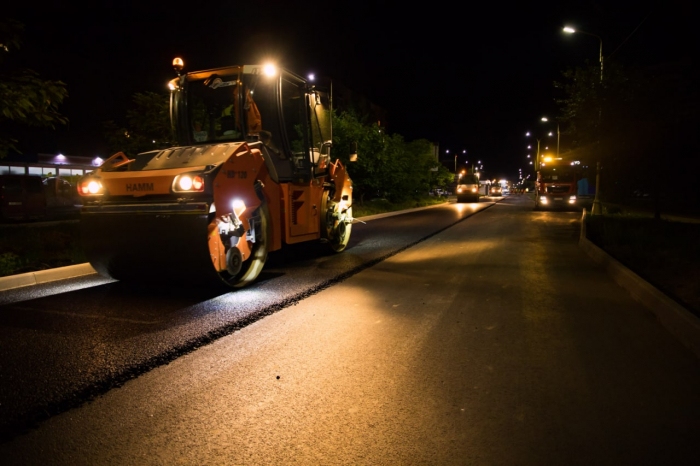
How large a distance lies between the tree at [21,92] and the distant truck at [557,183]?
3060 centimetres

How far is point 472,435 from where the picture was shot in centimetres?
292

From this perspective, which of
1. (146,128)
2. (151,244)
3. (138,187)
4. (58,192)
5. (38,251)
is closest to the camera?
(151,244)

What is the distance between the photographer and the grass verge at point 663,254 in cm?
662

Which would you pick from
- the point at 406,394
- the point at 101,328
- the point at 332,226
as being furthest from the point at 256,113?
the point at 406,394

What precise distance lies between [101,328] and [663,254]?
9.61 metres

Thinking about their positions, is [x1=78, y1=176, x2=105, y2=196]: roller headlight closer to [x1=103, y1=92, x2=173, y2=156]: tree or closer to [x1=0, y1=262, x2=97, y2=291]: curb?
[x1=0, y1=262, x2=97, y2=291]: curb

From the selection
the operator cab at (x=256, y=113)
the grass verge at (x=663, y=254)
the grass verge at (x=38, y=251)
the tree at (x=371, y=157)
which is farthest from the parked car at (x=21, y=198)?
the grass verge at (x=663, y=254)

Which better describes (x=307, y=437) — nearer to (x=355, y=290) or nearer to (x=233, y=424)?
(x=233, y=424)

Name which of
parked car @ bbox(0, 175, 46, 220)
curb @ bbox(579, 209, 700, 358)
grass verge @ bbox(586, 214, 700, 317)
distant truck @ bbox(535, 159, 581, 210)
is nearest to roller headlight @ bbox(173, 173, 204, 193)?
curb @ bbox(579, 209, 700, 358)

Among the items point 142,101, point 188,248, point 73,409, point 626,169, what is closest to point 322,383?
point 73,409

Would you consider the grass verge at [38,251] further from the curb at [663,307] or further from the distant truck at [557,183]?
the distant truck at [557,183]

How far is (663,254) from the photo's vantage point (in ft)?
29.7

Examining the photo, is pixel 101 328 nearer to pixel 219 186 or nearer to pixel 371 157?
pixel 219 186

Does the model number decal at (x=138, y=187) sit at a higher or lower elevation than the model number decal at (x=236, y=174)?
lower
